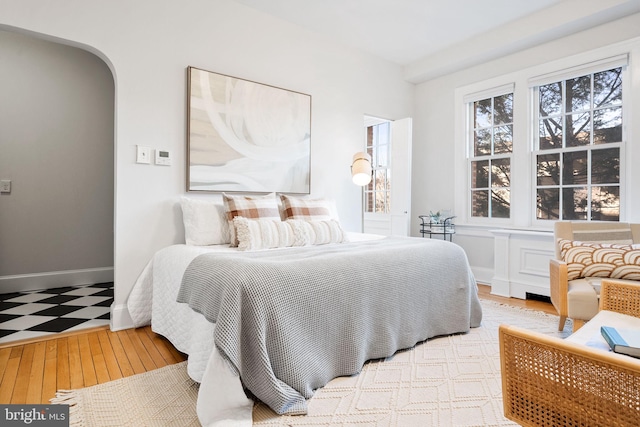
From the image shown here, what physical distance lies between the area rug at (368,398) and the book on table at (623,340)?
0.64m

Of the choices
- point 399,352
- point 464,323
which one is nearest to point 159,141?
point 399,352

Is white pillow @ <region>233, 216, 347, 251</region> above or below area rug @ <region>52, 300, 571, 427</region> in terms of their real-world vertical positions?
above

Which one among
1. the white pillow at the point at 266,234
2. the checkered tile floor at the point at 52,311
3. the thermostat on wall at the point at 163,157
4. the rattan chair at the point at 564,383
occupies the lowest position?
the checkered tile floor at the point at 52,311

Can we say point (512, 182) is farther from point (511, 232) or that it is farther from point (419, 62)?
point (419, 62)

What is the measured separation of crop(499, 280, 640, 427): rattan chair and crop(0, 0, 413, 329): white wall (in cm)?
260

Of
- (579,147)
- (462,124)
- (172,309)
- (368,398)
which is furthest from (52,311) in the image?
(579,147)

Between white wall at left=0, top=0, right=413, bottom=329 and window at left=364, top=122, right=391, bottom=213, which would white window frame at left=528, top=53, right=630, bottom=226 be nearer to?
window at left=364, top=122, right=391, bottom=213

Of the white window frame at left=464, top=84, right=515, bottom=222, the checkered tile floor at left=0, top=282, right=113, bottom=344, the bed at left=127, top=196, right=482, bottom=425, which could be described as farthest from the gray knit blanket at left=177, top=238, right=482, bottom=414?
the white window frame at left=464, top=84, right=515, bottom=222

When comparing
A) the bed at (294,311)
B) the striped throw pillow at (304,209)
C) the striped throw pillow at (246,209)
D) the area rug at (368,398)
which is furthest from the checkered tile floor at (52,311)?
the striped throw pillow at (304,209)

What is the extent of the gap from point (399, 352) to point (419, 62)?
3.70 m

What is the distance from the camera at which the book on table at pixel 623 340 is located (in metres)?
1.02

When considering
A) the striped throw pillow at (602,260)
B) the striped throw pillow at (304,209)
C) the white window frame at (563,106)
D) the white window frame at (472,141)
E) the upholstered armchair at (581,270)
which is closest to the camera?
the upholstered armchair at (581,270)

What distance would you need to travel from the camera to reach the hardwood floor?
1.78 metres

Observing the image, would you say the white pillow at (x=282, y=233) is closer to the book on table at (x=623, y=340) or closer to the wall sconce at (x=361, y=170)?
the wall sconce at (x=361, y=170)
